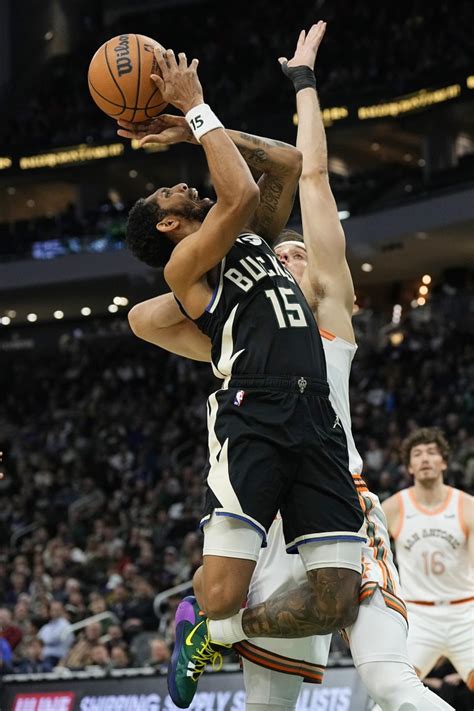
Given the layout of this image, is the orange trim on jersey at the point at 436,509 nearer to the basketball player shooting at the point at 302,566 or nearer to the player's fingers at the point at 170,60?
the basketball player shooting at the point at 302,566

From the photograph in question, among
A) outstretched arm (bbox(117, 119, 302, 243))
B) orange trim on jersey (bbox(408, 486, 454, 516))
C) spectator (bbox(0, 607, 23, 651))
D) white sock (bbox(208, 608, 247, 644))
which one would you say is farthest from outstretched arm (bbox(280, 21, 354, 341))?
spectator (bbox(0, 607, 23, 651))

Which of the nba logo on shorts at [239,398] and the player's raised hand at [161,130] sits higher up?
the player's raised hand at [161,130]

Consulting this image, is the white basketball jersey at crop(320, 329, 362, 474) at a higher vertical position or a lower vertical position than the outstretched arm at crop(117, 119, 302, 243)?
lower

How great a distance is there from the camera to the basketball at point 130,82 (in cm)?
457

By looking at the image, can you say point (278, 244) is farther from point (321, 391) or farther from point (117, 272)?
point (117, 272)

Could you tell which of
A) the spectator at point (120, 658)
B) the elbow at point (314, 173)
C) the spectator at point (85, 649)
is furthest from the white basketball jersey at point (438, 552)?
the spectator at point (85, 649)

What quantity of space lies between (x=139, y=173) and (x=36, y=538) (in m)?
16.4

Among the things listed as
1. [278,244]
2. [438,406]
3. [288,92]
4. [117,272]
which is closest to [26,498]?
[117,272]

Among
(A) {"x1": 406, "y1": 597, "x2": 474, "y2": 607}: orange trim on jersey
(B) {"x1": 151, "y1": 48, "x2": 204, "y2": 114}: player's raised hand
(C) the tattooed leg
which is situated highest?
(B) {"x1": 151, "y1": 48, "x2": 204, "y2": 114}: player's raised hand

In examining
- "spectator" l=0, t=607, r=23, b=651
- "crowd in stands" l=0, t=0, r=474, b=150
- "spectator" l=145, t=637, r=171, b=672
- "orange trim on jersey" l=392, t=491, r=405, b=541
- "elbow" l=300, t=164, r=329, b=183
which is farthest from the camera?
"crowd in stands" l=0, t=0, r=474, b=150

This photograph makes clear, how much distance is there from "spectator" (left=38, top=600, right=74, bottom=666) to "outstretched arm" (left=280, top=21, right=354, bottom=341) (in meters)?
9.95

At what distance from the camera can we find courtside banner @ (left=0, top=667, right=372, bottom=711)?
9109mm

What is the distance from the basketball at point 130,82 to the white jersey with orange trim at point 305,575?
1.27 metres

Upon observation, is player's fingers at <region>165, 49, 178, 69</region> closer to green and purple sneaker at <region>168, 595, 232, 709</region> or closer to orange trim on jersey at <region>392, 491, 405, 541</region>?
green and purple sneaker at <region>168, 595, 232, 709</region>
